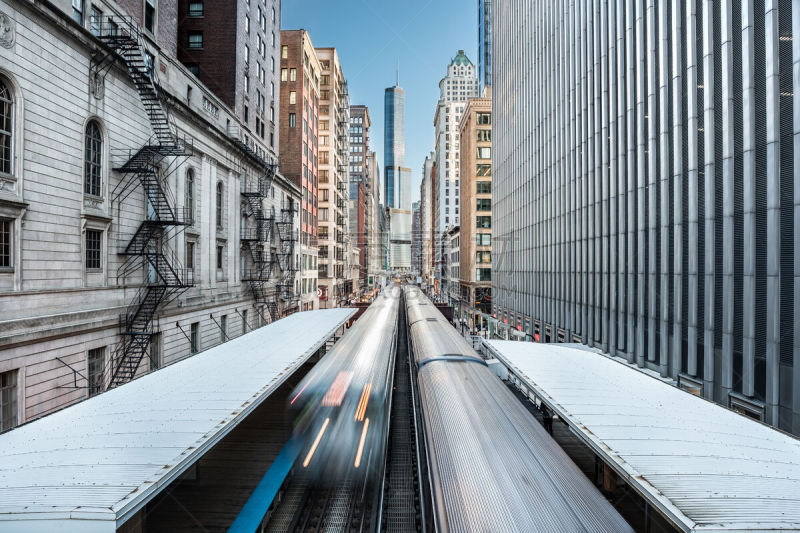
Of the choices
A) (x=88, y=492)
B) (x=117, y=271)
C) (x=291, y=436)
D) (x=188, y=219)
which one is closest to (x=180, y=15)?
(x=188, y=219)

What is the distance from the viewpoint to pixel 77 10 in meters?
15.2

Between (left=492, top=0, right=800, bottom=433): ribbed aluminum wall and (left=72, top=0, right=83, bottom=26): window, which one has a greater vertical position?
(left=72, top=0, right=83, bottom=26): window

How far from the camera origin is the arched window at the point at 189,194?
23172mm

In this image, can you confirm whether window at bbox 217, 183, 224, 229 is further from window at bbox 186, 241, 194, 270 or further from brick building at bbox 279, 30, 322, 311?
brick building at bbox 279, 30, 322, 311

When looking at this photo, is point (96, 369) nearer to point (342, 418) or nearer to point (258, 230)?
point (342, 418)

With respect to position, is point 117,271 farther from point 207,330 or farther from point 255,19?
point 255,19

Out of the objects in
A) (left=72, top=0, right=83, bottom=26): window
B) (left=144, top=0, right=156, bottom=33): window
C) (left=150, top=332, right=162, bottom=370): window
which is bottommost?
(left=150, top=332, right=162, bottom=370): window

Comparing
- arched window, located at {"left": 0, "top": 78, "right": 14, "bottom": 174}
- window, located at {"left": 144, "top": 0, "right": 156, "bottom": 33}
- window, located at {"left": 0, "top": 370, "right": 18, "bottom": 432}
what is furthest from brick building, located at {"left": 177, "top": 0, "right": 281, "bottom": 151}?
window, located at {"left": 0, "top": 370, "right": 18, "bottom": 432}

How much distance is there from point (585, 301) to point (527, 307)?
460 inches

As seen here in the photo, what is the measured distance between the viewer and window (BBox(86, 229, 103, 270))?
51.2ft

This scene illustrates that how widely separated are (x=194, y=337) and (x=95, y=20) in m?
17.0

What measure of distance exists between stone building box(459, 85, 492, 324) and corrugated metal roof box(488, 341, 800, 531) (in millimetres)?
45127

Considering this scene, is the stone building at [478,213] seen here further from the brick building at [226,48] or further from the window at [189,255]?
the window at [189,255]

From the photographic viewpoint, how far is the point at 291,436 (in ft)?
47.1
